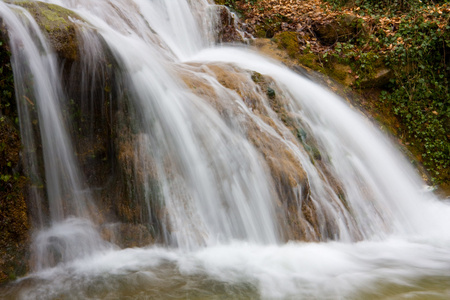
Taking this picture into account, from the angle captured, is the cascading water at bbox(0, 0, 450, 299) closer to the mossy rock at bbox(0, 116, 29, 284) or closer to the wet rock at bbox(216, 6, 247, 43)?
Answer: the mossy rock at bbox(0, 116, 29, 284)

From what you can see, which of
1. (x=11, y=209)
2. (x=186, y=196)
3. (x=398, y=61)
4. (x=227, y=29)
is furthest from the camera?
(x=227, y=29)

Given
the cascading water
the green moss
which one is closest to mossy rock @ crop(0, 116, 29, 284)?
the cascading water

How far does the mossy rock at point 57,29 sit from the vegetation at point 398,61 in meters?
5.06

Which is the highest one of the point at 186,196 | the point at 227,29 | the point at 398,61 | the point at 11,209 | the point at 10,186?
the point at 227,29

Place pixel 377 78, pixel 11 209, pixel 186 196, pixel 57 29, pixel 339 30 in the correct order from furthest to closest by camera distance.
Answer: pixel 339 30 → pixel 377 78 → pixel 186 196 → pixel 57 29 → pixel 11 209

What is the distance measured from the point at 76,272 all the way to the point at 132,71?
2.21m

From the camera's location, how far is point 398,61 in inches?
285

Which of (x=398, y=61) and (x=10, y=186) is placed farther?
(x=398, y=61)

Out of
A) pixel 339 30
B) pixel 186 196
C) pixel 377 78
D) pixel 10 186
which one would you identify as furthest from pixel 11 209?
pixel 339 30

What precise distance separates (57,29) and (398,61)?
6555mm

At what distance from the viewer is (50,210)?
3455 mm

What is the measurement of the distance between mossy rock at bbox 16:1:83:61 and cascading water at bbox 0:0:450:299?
3 centimetres

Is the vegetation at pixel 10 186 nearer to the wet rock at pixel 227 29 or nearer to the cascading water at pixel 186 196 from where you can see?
the cascading water at pixel 186 196

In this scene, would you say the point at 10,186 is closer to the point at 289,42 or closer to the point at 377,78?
the point at 289,42
